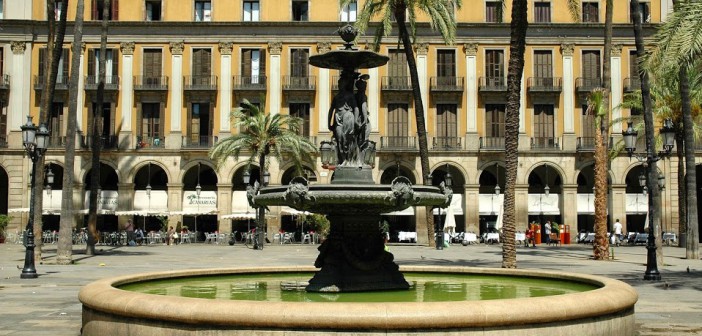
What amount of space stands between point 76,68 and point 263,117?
1581cm

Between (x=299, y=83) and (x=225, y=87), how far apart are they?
446 cm

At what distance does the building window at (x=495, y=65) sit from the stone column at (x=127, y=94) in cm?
2155

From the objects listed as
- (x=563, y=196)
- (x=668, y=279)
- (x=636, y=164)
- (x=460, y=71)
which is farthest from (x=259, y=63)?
(x=668, y=279)

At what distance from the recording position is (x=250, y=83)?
4919cm

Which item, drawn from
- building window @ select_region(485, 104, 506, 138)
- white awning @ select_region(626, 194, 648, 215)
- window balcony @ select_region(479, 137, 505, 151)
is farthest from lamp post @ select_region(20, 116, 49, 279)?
white awning @ select_region(626, 194, 648, 215)

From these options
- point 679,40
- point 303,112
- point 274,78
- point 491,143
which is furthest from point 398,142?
point 679,40

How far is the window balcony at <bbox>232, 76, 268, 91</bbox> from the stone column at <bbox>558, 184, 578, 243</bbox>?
63.2 ft

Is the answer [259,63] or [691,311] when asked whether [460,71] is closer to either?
[259,63]

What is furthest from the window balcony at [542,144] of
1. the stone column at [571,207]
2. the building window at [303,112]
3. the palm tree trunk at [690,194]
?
the palm tree trunk at [690,194]

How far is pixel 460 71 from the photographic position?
50000mm

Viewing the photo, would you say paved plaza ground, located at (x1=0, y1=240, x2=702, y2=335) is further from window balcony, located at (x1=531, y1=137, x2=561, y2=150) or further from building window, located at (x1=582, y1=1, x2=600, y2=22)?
building window, located at (x1=582, y1=1, x2=600, y2=22)

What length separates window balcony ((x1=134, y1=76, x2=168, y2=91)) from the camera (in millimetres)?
48594

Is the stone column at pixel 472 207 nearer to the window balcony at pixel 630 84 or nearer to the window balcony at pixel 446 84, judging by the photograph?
the window balcony at pixel 446 84

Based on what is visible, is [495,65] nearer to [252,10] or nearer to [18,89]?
[252,10]
